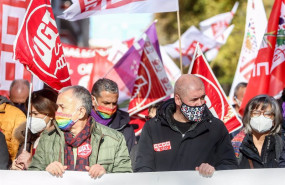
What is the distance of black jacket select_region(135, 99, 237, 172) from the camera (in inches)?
222

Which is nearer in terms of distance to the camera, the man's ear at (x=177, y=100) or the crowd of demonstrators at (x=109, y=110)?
the man's ear at (x=177, y=100)

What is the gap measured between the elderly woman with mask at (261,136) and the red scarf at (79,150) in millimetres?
1523

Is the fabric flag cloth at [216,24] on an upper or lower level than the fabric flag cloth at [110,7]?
lower

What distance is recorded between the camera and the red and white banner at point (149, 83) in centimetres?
952

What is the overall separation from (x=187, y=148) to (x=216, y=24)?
963 centimetres

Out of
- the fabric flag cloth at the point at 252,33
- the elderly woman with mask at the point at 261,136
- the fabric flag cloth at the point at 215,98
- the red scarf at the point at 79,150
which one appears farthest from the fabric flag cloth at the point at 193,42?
the red scarf at the point at 79,150

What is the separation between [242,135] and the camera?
21.2ft

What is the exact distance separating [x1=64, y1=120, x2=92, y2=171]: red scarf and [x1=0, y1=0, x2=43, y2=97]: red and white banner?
7.93 ft

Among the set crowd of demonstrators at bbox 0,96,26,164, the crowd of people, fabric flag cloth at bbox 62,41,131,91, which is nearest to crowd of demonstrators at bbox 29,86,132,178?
the crowd of people

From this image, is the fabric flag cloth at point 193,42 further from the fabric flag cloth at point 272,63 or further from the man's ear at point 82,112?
the man's ear at point 82,112

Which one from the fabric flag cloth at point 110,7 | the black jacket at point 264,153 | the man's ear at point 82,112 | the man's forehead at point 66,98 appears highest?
the fabric flag cloth at point 110,7

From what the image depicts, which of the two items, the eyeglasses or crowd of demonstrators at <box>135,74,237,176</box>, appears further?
the eyeglasses

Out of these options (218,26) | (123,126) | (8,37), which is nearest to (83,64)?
(8,37)

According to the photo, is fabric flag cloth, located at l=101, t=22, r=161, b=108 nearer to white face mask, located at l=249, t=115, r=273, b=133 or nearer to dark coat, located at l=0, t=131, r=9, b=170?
white face mask, located at l=249, t=115, r=273, b=133
